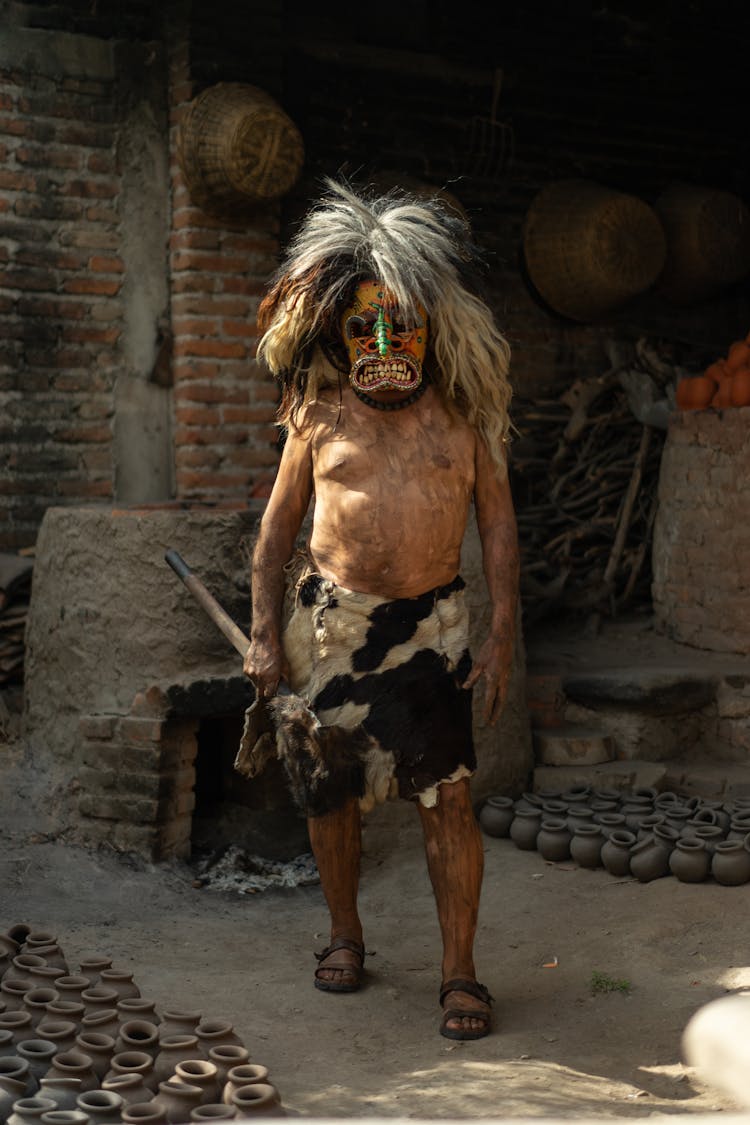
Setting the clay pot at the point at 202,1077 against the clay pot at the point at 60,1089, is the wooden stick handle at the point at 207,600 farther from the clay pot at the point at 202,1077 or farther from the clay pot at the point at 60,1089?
the clay pot at the point at 60,1089

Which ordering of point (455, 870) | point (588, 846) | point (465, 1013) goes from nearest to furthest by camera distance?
point (465, 1013) < point (455, 870) < point (588, 846)

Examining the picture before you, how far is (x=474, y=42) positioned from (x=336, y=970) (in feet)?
16.4

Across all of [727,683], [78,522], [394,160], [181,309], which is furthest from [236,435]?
[727,683]

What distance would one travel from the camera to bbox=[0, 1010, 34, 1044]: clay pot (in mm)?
3182

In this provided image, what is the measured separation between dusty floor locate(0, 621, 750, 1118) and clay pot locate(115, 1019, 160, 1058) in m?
0.33

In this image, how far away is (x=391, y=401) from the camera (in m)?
3.89

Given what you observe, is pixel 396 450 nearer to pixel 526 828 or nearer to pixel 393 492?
pixel 393 492

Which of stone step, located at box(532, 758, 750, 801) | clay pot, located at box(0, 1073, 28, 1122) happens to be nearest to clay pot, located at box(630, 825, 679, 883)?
stone step, located at box(532, 758, 750, 801)

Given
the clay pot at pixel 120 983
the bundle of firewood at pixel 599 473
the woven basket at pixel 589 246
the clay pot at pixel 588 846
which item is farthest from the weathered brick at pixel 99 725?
the woven basket at pixel 589 246

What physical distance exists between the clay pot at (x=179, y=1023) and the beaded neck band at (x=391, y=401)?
167 centimetres

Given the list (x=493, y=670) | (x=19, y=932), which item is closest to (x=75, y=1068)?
(x=19, y=932)

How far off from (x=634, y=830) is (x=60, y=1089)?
2669mm

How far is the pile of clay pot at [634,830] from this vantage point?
15.2ft

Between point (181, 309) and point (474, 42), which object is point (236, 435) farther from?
point (474, 42)
